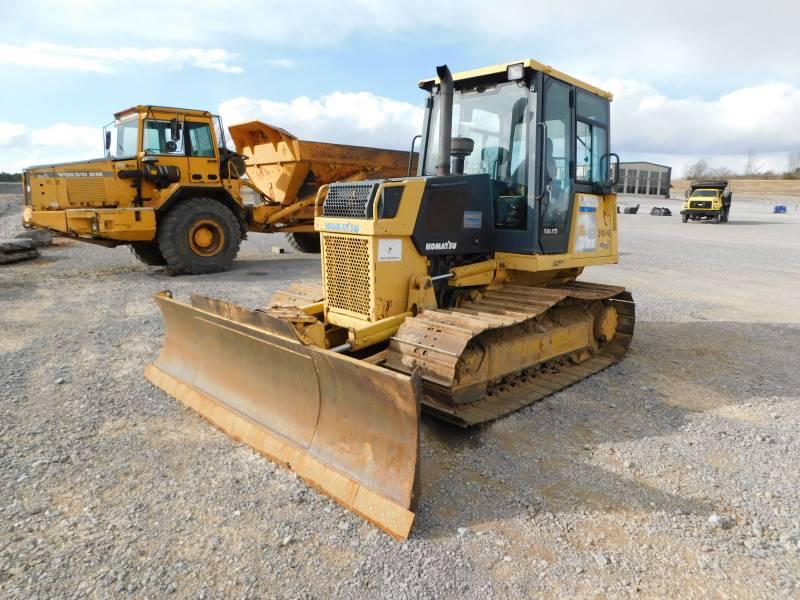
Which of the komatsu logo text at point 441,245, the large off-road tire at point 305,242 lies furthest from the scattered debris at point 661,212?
the komatsu logo text at point 441,245

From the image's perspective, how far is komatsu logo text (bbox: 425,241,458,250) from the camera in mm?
4746

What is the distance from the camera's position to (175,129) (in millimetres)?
10664

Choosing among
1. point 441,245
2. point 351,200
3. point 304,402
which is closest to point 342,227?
point 351,200

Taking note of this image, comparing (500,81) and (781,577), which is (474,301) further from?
(781,577)

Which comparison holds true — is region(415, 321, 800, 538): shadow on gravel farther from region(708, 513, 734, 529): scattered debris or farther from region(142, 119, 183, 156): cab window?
region(142, 119, 183, 156): cab window

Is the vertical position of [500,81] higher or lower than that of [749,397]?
higher

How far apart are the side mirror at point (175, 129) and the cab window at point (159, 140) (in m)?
0.04

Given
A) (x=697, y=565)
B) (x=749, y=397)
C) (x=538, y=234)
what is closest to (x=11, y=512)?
(x=697, y=565)

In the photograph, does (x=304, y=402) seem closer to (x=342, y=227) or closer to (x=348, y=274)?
(x=348, y=274)

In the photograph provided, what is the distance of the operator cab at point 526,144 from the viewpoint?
493cm

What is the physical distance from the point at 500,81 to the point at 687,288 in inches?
288

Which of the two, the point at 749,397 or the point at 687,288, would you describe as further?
the point at 687,288

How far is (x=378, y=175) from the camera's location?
13430 millimetres

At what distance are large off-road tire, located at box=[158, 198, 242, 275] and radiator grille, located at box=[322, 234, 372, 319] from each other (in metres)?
6.78
